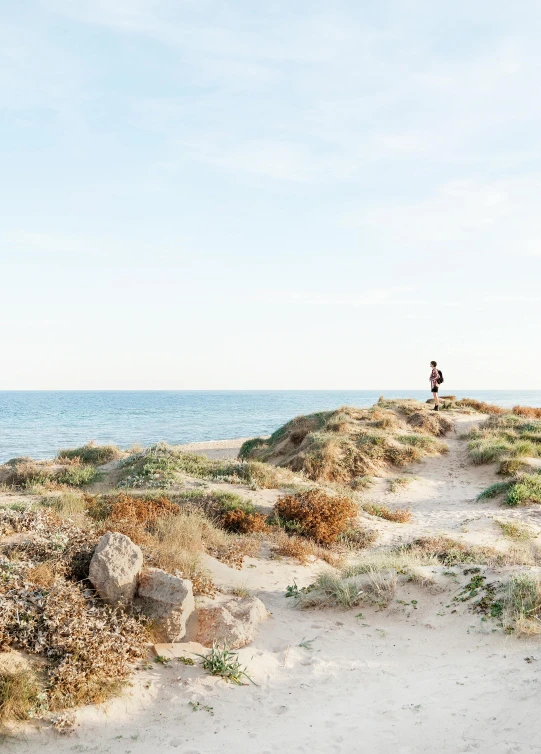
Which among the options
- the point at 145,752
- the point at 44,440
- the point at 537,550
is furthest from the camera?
the point at 44,440

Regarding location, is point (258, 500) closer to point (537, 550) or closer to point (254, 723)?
point (537, 550)

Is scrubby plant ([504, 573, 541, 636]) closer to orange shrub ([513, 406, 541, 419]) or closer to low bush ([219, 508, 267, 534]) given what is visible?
low bush ([219, 508, 267, 534])

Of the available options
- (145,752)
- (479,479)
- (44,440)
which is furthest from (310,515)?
(44,440)

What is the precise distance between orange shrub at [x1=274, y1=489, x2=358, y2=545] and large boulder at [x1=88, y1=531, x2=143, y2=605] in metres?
5.62

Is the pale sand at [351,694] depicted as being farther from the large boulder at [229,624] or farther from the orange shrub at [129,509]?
the orange shrub at [129,509]

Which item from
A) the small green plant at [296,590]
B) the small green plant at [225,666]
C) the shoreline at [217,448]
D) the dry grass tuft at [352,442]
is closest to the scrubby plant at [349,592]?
the small green plant at [296,590]

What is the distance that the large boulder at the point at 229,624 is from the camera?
24.1 ft

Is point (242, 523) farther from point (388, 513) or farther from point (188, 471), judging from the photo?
point (188, 471)

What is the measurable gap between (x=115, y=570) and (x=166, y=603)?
2.59 feet

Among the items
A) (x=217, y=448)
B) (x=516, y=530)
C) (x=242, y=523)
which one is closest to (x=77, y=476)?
(x=242, y=523)

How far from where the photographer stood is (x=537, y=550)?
12.2 m

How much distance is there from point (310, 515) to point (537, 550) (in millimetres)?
4920

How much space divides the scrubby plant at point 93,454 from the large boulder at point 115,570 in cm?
1461

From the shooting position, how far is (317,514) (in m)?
13.0
